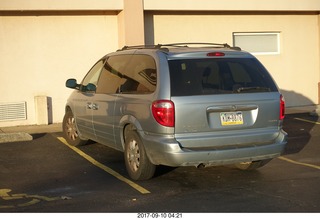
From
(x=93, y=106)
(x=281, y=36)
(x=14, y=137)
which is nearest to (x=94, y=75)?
(x=93, y=106)

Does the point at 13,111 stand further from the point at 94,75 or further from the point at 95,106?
the point at 95,106

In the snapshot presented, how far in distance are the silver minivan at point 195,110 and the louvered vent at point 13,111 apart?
19.3ft

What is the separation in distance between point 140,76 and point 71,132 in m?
3.19

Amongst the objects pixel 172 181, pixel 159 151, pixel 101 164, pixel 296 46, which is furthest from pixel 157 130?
pixel 296 46

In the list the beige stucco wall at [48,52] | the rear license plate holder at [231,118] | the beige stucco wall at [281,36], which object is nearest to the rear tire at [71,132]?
the beige stucco wall at [48,52]

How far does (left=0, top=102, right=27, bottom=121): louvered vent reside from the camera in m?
13.1

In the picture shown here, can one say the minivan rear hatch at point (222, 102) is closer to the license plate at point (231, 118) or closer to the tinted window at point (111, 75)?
the license plate at point (231, 118)

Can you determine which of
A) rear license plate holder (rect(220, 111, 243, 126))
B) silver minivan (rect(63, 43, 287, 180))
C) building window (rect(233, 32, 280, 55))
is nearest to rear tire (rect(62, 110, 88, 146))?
silver minivan (rect(63, 43, 287, 180))

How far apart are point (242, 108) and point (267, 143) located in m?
0.63

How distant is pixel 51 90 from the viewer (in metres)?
13.5

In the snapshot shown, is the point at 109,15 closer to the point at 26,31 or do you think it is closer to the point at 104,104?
the point at 26,31

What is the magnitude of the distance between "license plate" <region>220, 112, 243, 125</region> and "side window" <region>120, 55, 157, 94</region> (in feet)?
3.22

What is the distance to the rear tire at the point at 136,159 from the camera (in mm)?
7266

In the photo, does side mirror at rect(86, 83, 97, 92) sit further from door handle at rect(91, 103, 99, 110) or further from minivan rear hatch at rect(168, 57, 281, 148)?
minivan rear hatch at rect(168, 57, 281, 148)
